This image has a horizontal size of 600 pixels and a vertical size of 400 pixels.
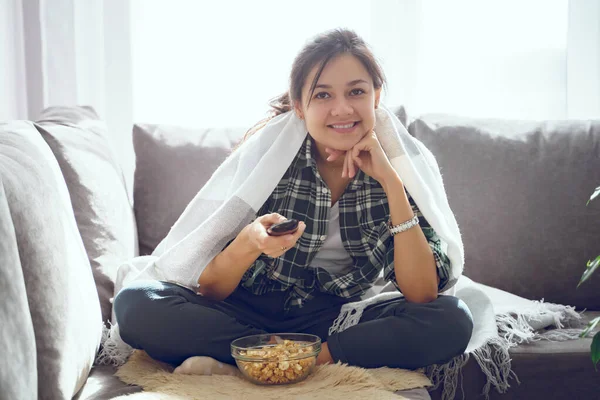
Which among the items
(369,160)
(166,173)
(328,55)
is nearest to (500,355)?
(369,160)

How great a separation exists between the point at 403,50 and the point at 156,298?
159 centimetres

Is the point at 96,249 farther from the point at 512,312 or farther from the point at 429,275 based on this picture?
the point at 512,312

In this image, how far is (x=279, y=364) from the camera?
1.32 meters

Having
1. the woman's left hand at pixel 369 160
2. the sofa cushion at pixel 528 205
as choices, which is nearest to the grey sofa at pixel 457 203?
the sofa cushion at pixel 528 205

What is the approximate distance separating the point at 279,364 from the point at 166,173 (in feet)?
3.13


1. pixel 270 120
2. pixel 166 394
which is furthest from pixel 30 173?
pixel 270 120

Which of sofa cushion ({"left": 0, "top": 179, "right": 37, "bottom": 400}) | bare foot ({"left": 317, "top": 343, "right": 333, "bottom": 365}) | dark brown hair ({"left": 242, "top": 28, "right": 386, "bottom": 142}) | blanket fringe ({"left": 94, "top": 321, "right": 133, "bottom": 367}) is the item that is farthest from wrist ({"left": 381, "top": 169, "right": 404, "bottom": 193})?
sofa cushion ({"left": 0, "top": 179, "right": 37, "bottom": 400})

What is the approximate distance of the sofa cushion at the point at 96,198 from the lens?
1.72 metres

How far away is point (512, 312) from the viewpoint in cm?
173

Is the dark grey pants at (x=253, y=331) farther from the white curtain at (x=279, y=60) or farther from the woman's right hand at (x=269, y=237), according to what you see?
the white curtain at (x=279, y=60)

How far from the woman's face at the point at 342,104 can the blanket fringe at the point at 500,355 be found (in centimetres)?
53

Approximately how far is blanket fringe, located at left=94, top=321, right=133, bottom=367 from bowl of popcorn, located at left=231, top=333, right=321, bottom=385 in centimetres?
29

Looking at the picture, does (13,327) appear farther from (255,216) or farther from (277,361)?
(255,216)

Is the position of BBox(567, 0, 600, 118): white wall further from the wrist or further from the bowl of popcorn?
the bowl of popcorn
